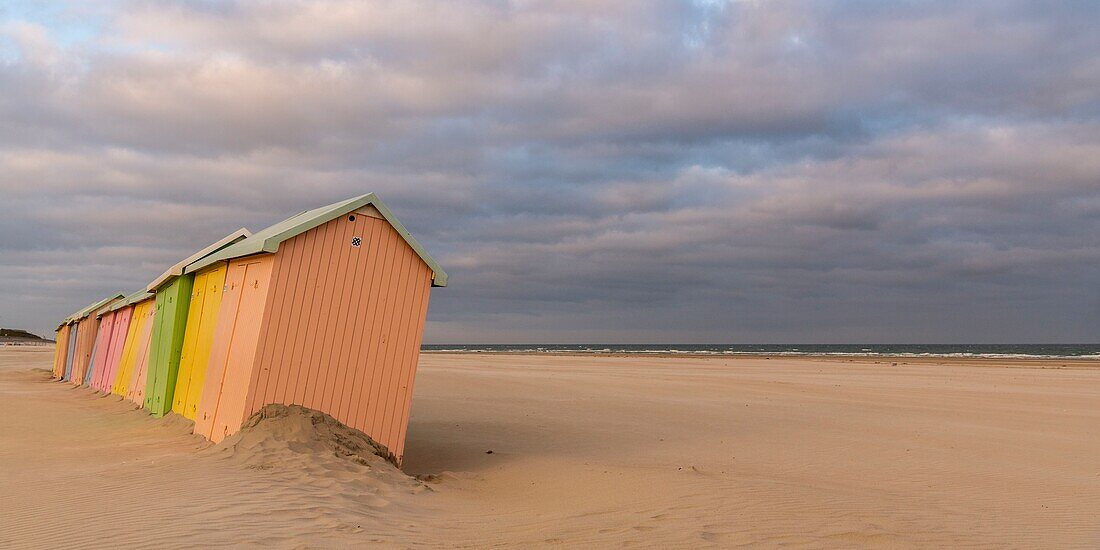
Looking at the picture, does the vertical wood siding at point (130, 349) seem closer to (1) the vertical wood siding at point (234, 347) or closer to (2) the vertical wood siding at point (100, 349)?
(2) the vertical wood siding at point (100, 349)

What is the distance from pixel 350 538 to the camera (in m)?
5.98

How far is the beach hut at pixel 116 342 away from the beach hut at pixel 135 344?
0.60 feet

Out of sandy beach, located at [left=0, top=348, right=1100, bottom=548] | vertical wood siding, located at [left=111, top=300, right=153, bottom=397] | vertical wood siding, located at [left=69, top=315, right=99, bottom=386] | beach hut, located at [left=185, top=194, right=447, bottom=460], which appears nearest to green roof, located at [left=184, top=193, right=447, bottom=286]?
beach hut, located at [left=185, top=194, right=447, bottom=460]

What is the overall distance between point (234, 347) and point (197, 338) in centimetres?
268

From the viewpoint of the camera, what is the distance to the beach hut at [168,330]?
1374 centimetres

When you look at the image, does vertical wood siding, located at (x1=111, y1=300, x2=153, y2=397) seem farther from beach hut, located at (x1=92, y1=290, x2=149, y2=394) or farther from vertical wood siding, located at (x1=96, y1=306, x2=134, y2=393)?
vertical wood siding, located at (x1=96, y1=306, x2=134, y2=393)

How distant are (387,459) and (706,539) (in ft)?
15.6

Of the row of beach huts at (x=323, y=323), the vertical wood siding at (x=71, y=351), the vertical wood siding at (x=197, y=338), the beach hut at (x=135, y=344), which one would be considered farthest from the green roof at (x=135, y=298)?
the vertical wood siding at (x=71, y=351)

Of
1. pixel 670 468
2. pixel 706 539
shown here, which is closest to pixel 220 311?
pixel 670 468

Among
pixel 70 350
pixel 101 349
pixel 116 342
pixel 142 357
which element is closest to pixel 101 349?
pixel 101 349

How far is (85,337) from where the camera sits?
85.7ft

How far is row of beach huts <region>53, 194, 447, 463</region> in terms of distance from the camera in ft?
31.6

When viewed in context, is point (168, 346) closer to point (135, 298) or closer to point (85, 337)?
point (135, 298)

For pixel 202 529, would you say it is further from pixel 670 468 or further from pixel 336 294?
pixel 670 468
